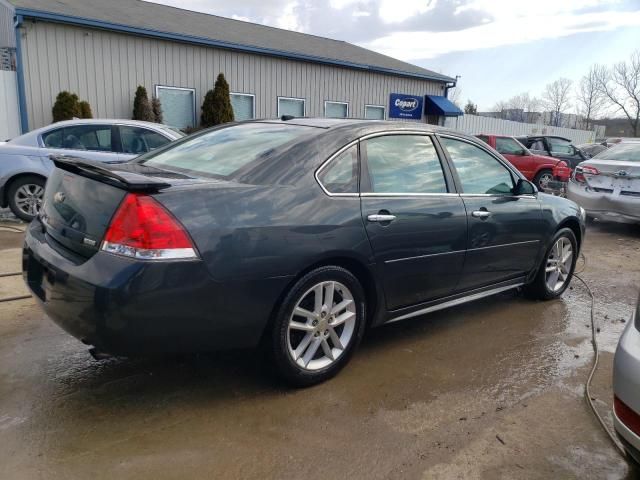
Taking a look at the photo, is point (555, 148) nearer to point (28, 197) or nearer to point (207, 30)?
point (207, 30)

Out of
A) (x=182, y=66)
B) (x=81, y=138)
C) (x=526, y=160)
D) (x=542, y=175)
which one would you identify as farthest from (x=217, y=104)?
(x=542, y=175)

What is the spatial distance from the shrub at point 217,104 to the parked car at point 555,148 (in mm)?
9037

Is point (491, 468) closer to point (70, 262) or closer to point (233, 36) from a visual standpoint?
point (70, 262)

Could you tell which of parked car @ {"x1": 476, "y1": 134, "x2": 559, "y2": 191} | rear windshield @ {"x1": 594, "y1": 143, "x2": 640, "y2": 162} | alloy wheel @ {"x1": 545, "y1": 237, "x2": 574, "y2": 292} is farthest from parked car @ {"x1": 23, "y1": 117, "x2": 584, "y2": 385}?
parked car @ {"x1": 476, "y1": 134, "x2": 559, "y2": 191}

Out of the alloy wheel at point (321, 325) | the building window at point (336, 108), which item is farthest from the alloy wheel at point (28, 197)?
the building window at point (336, 108)

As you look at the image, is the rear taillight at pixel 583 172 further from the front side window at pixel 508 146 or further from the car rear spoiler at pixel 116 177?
the car rear spoiler at pixel 116 177

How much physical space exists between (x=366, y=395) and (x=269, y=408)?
593 millimetres

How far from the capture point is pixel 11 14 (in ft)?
37.4

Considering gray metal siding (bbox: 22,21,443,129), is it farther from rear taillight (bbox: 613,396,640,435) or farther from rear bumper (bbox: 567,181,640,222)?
rear taillight (bbox: 613,396,640,435)

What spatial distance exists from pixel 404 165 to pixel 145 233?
191 centimetres

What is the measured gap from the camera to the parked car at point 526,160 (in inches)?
563

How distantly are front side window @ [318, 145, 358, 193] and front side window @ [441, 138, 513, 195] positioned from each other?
98 cm

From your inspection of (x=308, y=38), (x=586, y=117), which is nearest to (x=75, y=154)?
(x=308, y=38)

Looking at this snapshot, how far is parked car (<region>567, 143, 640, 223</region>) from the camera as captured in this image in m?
8.29
